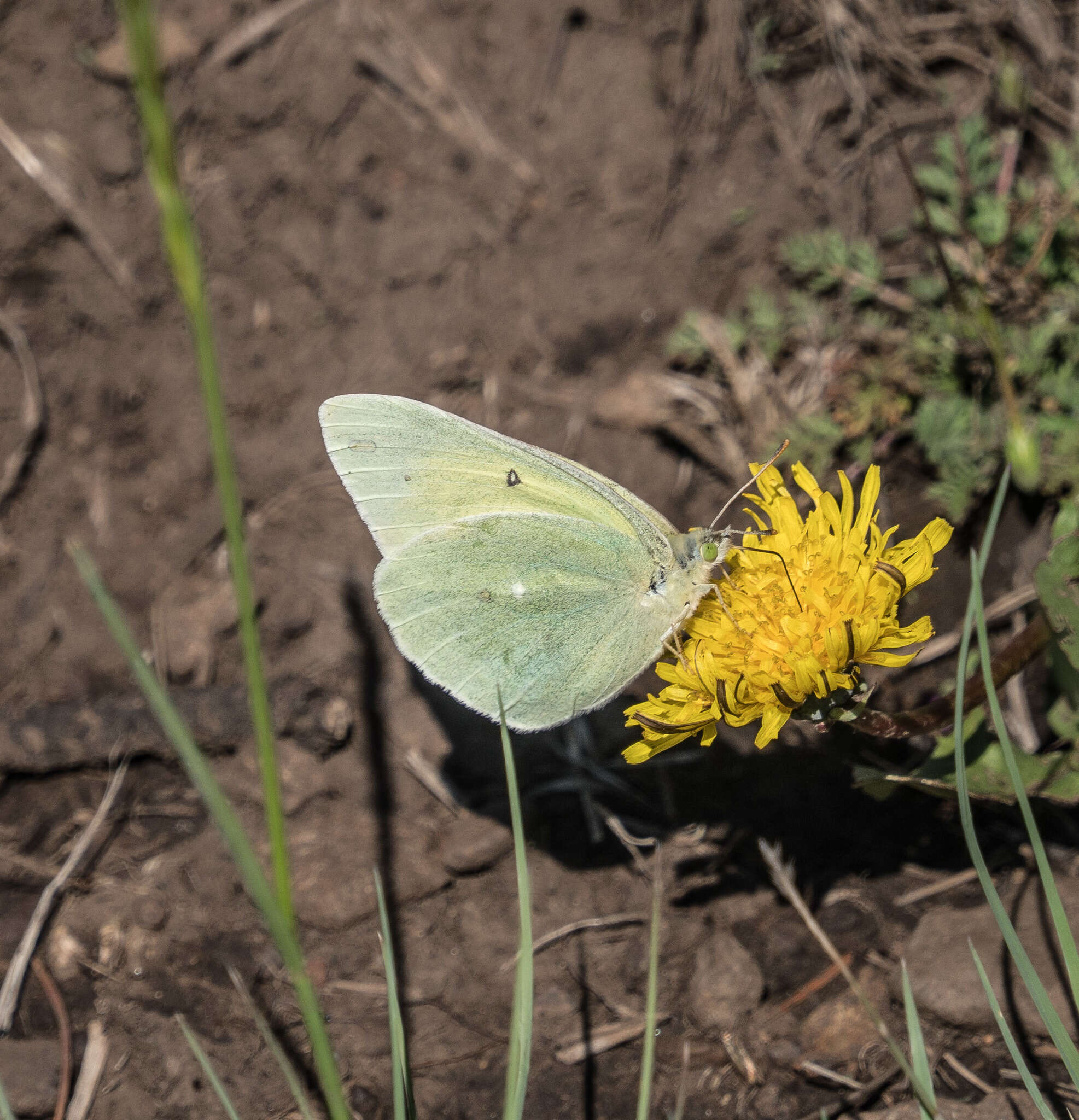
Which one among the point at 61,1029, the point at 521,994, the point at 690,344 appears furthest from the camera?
the point at 690,344

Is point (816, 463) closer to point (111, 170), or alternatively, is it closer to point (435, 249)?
point (435, 249)

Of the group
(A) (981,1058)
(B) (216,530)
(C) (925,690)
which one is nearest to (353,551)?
(B) (216,530)

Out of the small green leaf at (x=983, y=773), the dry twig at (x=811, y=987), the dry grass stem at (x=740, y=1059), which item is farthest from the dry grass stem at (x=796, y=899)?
the small green leaf at (x=983, y=773)

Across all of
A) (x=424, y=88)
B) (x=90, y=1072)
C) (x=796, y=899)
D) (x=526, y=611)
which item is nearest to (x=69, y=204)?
(x=424, y=88)

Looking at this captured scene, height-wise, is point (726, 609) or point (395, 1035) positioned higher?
point (726, 609)

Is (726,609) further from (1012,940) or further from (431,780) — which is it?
(431,780)

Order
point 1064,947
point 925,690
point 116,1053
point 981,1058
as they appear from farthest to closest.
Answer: point 925,690, point 116,1053, point 981,1058, point 1064,947
